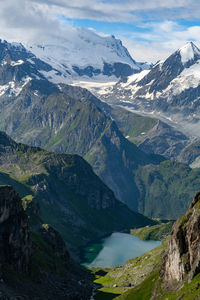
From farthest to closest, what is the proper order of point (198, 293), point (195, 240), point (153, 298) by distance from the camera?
1. point (153, 298)
2. point (195, 240)
3. point (198, 293)

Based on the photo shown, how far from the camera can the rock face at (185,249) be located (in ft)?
460

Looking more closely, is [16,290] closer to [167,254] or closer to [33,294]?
[33,294]

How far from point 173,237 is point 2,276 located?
66572 mm

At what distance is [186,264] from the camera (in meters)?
144

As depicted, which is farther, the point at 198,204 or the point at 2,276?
the point at 2,276

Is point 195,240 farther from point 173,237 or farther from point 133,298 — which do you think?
point 133,298

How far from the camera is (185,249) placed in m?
146

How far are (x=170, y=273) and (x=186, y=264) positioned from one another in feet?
43.2

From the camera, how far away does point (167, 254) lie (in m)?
161

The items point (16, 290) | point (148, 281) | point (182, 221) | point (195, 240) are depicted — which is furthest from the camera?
point (148, 281)

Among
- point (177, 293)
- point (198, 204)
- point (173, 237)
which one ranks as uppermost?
point (198, 204)

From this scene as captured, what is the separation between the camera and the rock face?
14012 cm

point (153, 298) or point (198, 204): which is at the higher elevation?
point (198, 204)

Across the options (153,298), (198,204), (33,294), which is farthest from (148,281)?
(198,204)
